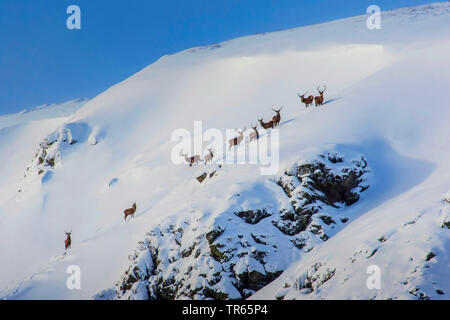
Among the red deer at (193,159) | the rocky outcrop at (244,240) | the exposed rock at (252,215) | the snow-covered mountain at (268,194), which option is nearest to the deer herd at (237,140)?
the red deer at (193,159)

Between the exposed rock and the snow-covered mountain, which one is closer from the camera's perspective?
the snow-covered mountain

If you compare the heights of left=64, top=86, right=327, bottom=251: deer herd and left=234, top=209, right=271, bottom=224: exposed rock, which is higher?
left=64, top=86, right=327, bottom=251: deer herd

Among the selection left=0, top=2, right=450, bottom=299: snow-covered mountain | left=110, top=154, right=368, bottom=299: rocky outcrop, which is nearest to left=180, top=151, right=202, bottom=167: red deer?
left=0, top=2, right=450, bottom=299: snow-covered mountain

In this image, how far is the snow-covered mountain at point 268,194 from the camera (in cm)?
1375

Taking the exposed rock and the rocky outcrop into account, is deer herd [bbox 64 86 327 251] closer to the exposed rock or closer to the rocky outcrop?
the rocky outcrop

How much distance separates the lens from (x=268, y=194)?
60.5 ft

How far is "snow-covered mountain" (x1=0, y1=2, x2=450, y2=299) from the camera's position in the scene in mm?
13750

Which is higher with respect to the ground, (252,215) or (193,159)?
(193,159)

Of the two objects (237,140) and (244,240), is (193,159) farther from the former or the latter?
(244,240)

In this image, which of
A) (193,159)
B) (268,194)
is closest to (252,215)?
(268,194)

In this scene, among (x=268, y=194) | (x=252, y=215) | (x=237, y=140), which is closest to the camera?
(x=252, y=215)

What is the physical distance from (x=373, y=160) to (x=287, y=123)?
826cm

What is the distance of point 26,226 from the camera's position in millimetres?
36031
